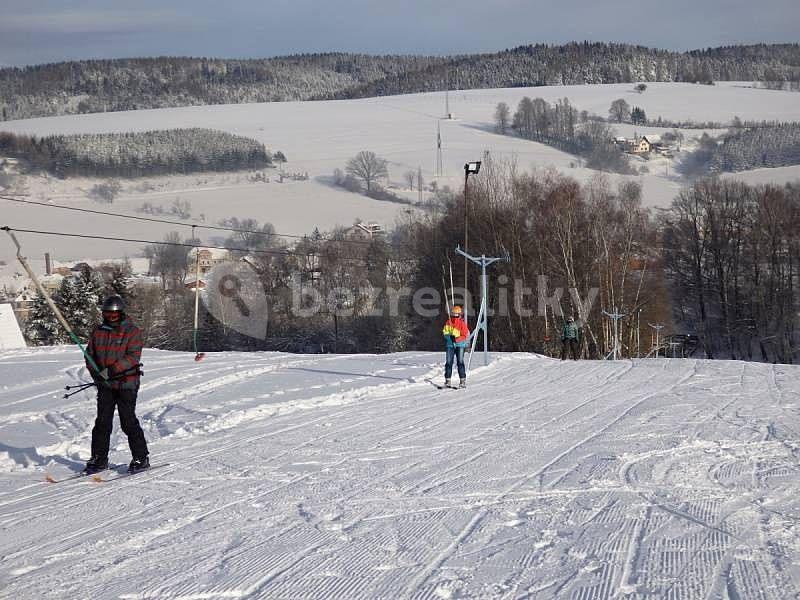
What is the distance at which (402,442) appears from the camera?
33.8ft

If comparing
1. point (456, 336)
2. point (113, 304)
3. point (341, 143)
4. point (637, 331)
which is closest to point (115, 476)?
point (113, 304)

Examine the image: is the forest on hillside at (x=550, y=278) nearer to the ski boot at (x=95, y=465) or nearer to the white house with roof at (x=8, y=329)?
the white house with roof at (x=8, y=329)

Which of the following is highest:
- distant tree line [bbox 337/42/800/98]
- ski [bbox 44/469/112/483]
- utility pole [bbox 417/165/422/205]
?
distant tree line [bbox 337/42/800/98]

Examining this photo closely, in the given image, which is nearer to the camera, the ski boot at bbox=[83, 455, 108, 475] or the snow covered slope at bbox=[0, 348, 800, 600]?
the snow covered slope at bbox=[0, 348, 800, 600]

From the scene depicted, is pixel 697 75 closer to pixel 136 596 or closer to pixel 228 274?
pixel 228 274

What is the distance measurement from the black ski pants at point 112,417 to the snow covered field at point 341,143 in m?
65.3

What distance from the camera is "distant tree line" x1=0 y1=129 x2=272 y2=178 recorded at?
99.7 metres

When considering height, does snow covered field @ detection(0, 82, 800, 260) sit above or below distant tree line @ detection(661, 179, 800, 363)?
above

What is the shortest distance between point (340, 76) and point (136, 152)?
78031mm

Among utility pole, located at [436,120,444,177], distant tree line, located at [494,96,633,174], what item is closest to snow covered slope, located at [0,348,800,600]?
utility pole, located at [436,120,444,177]

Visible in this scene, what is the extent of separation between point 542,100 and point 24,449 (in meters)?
117

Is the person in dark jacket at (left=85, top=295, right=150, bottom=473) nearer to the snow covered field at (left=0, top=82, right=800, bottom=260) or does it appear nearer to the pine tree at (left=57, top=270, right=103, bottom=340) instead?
the pine tree at (left=57, top=270, right=103, bottom=340)

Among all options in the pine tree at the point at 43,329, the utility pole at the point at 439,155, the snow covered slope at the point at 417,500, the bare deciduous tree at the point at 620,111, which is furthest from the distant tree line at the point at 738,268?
the bare deciduous tree at the point at 620,111

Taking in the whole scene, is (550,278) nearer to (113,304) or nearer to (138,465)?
(138,465)
